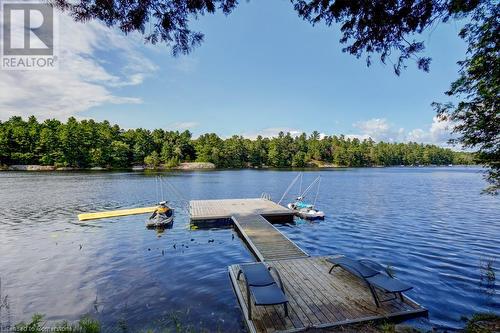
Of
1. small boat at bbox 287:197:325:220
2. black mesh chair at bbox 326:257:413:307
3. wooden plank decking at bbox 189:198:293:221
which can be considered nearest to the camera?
black mesh chair at bbox 326:257:413:307

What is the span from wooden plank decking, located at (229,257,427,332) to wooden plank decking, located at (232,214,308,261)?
2770 mm

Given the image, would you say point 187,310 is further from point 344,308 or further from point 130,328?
point 344,308

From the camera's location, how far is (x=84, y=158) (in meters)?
90.8

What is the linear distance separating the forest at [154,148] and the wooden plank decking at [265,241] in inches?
3413

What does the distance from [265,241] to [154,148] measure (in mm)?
100619

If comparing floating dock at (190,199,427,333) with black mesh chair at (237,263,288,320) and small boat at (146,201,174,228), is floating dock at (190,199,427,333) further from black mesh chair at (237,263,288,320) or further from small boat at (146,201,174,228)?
small boat at (146,201,174,228)

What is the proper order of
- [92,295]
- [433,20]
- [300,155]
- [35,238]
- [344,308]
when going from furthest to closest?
→ [300,155] → [35,238] → [92,295] → [344,308] → [433,20]

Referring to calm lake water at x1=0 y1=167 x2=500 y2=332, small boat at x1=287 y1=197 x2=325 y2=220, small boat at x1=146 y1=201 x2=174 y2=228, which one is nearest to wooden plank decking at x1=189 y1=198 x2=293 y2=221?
small boat at x1=287 y1=197 x2=325 y2=220

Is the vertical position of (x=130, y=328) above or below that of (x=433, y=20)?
below

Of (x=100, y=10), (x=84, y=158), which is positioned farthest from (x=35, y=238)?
(x=84, y=158)

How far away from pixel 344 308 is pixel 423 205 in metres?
27.2

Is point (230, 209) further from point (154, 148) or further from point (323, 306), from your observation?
point (154, 148)

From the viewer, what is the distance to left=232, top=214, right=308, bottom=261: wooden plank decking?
12887mm

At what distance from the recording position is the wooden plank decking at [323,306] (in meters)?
7.10
